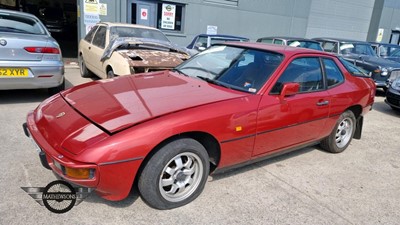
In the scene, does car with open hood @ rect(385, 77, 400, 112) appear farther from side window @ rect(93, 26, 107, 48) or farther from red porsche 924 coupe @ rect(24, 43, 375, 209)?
side window @ rect(93, 26, 107, 48)

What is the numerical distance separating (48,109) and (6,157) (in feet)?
3.23

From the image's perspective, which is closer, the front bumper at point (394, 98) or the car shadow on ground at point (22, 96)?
the car shadow on ground at point (22, 96)

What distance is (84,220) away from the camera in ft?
8.10

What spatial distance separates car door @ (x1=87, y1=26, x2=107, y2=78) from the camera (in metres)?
6.62

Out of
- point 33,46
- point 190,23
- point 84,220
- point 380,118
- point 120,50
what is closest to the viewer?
point 84,220

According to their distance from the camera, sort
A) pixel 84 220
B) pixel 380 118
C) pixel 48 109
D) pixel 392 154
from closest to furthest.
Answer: pixel 84 220
pixel 48 109
pixel 392 154
pixel 380 118

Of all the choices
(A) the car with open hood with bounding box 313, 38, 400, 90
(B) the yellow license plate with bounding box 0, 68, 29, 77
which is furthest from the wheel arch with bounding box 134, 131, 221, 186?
(A) the car with open hood with bounding box 313, 38, 400, 90

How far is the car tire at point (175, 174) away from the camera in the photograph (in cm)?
249

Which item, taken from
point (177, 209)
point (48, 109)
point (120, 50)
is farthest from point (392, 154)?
point (120, 50)

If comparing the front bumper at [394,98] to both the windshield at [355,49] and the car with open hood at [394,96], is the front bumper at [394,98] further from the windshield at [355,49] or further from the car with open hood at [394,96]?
the windshield at [355,49]

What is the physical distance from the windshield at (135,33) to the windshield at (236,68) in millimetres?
3431

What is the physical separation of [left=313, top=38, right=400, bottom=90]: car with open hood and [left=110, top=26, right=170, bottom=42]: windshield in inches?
232

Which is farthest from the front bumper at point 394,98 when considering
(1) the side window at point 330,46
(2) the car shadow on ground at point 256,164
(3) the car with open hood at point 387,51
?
(3) the car with open hood at point 387,51

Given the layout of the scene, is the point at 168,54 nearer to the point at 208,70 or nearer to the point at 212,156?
the point at 208,70
